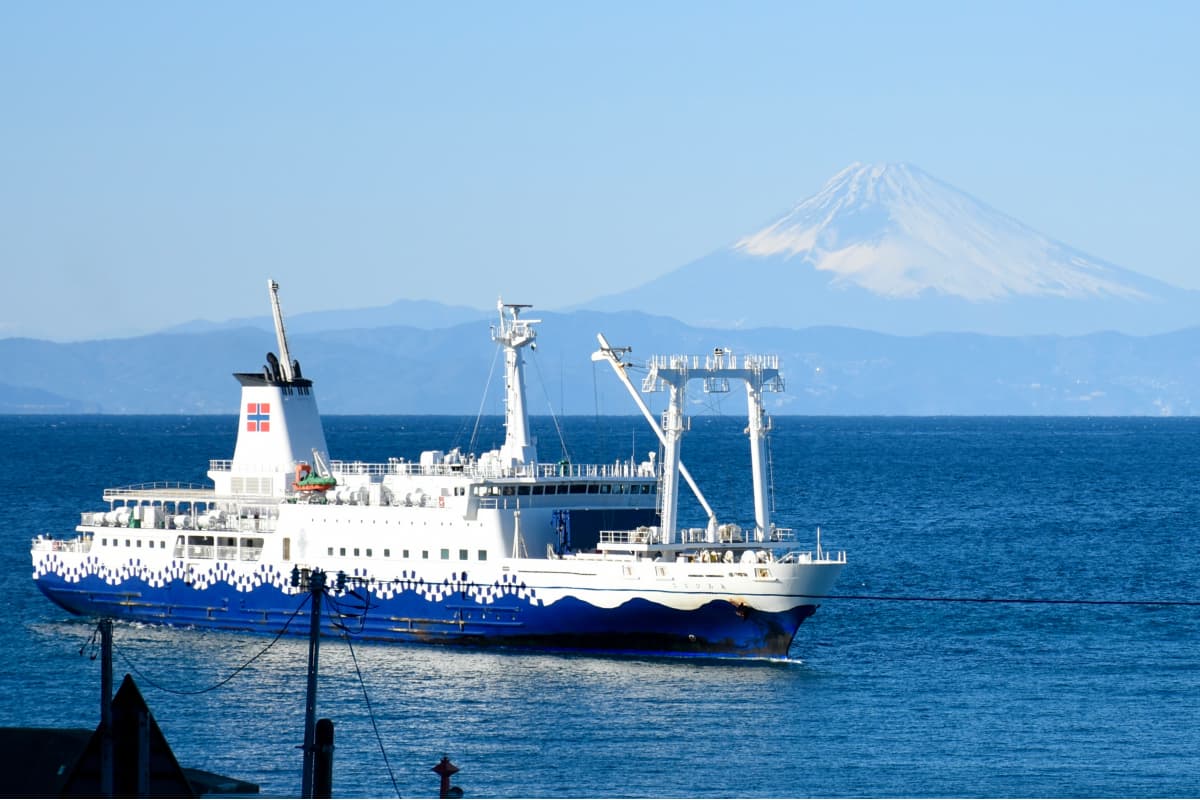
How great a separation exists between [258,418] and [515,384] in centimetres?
866

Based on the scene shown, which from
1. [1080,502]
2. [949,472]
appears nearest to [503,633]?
[1080,502]

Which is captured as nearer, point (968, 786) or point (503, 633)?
point (968, 786)

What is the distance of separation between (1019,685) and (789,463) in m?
109

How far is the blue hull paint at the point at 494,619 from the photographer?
5166cm

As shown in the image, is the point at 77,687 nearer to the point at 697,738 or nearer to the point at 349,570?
the point at 349,570

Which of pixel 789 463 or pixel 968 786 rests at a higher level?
pixel 789 463

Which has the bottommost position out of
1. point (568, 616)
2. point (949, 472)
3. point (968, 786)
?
point (968, 786)

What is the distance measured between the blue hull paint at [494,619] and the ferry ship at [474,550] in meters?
0.05

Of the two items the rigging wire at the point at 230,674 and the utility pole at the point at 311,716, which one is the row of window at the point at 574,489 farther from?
the utility pole at the point at 311,716

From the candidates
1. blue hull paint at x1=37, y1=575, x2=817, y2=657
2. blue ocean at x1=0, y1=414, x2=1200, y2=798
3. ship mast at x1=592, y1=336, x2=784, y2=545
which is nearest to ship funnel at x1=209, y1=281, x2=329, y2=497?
blue hull paint at x1=37, y1=575, x2=817, y2=657

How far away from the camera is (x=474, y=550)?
2144 inches

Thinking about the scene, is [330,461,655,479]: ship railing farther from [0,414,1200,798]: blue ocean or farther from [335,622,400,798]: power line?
[335,622,400,798]: power line

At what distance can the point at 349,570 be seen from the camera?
5628 centimetres

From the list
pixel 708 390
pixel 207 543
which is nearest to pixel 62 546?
pixel 207 543
